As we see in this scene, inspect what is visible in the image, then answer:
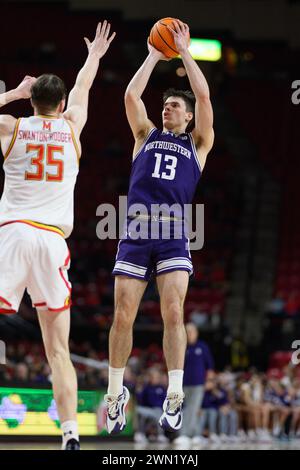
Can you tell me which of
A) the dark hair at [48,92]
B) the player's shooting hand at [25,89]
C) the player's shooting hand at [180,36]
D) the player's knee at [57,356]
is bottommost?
the player's knee at [57,356]

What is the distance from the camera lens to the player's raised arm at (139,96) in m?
7.93

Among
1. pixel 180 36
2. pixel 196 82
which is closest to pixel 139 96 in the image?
pixel 196 82

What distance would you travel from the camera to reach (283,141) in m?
29.5

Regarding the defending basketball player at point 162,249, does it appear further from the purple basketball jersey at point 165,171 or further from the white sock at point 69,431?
the white sock at point 69,431

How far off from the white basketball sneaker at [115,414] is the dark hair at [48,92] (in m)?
2.62

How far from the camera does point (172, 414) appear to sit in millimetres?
7383

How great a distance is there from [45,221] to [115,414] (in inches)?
80.4

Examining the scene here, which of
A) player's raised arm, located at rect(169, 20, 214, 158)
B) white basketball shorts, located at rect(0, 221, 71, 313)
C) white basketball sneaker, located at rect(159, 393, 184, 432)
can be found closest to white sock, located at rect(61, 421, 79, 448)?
white basketball shorts, located at rect(0, 221, 71, 313)

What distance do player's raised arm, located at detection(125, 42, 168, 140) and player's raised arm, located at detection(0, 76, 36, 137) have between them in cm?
104

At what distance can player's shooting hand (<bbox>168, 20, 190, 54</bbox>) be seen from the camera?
25.7 feet

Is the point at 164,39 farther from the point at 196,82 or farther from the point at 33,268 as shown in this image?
the point at 33,268

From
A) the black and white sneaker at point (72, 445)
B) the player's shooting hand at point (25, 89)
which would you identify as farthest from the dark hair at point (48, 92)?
the black and white sneaker at point (72, 445)

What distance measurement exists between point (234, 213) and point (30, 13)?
29.7ft
